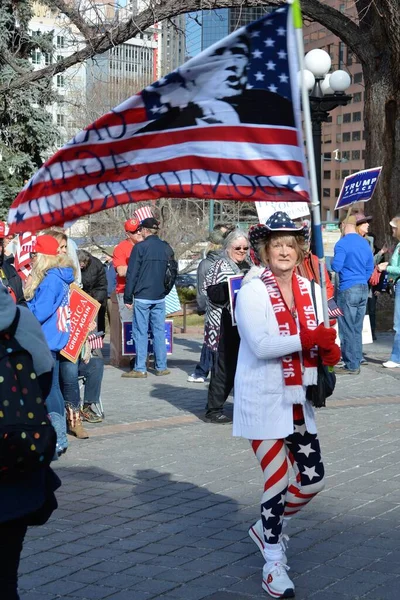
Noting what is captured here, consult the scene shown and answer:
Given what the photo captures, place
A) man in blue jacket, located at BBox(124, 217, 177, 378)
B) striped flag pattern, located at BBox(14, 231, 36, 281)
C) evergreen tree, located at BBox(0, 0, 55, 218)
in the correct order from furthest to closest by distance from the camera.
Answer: evergreen tree, located at BBox(0, 0, 55, 218) < man in blue jacket, located at BBox(124, 217, 177, 378) < striped flag pattern, located at BBox(14, 231, 36, 281)

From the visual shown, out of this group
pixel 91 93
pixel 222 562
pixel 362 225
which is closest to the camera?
pixel 222 562

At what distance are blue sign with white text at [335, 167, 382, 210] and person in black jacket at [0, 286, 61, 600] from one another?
11.1m

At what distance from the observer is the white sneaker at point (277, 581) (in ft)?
16.9

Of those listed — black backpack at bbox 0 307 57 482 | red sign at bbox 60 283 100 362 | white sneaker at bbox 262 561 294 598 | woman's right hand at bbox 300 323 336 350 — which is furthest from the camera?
red sign at bbox 60 283 100 362

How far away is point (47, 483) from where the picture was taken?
4.01 metres

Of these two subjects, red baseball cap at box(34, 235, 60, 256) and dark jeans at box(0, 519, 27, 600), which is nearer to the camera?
dark jeans at box(0, 519, 27, 600)

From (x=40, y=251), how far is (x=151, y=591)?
12.2ft

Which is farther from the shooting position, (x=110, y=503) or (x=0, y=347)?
(x=110, y=503)

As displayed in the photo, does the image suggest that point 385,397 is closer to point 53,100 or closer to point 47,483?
point 47,483

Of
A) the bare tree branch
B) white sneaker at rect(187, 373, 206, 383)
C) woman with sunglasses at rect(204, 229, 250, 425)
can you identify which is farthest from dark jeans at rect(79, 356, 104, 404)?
the bare tree branch

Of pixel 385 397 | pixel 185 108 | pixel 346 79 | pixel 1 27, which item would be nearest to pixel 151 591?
pixel 185 108

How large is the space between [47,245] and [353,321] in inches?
231

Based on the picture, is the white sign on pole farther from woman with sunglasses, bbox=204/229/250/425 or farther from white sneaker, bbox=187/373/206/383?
white sneaker, bbox=187/373/206/383

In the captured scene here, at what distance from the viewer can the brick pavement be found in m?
5.43
